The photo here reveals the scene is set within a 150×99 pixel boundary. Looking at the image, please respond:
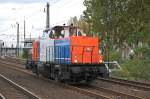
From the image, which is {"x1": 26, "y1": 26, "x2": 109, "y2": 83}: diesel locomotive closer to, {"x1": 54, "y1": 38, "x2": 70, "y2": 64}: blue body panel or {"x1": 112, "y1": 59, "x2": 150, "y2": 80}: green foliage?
{"x1": 54, "y1": 38, "x2": 70, "y2": 64}: blue body panel

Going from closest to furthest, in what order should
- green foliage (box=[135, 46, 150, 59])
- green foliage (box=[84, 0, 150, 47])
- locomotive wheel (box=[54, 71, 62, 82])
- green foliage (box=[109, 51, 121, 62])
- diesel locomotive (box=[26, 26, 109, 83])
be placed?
diesel locomotive (box=[26, 26, 109, 83])
locomotive wheel (box=[54, 71, 62, 82])
green foliage (box=[135, 46, 150, 59])
green foliage (box=[84, 0, 150, 47])
green foliage (box=[109, 51, 121, 62])

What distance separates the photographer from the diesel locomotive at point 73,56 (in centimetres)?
2425

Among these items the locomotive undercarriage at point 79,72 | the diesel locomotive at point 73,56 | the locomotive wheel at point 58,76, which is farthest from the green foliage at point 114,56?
the locomotive undercarriage at point 79,72

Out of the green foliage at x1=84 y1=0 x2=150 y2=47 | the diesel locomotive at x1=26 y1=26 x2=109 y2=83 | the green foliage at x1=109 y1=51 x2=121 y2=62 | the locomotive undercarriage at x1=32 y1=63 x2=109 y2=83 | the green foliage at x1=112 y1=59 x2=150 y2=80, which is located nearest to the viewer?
the locomotive undercarriage at x1=32 y1=63 x2=109 y2=83

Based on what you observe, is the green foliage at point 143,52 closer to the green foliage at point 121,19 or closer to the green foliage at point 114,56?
the green foliage at point 121,19

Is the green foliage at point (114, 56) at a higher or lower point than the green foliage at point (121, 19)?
lower

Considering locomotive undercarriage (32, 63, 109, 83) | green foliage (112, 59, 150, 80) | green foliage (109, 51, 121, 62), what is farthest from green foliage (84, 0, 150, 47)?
locomotive undercarriage (32, 63, 109, 83)

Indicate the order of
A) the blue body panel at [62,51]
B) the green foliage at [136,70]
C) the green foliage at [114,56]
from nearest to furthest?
the blue body panel at [62,51]
the green foliage at [136,70]
the green foliage at [114,56]

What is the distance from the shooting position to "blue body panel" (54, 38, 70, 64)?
2466 centimetres

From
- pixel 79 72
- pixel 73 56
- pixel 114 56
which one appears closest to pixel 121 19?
pixel 114 56

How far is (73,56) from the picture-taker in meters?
24.5

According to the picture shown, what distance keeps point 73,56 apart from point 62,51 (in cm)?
106

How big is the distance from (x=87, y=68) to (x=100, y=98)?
19.9 feet

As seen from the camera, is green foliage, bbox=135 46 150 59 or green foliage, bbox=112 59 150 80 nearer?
green foliage, bbox=112 59 150 80
